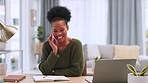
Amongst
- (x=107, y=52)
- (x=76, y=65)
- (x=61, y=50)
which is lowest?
(x=107, y=52)

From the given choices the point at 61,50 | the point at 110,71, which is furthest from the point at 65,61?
the point at 110,71

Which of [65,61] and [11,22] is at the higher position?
[11,22]

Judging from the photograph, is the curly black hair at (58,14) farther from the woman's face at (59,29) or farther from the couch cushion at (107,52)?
the couch cushion at (107,52)

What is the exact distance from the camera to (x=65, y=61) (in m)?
2.18

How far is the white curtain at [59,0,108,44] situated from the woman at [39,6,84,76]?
4889mm

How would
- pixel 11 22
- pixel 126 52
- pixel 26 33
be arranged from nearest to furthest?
pixel 11 22 < pixel 126 52 < pixel 26 33

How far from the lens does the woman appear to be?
210 cm

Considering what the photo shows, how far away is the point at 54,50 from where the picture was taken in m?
2.11

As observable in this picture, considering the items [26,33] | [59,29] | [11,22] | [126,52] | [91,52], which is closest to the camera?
[59,29]

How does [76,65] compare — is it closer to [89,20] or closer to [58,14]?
[58,14]

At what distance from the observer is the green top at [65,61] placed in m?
2.10

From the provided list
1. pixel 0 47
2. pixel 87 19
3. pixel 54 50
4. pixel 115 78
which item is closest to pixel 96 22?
pixel 87 19

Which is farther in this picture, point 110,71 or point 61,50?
point 61,50

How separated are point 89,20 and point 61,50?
4.98m
